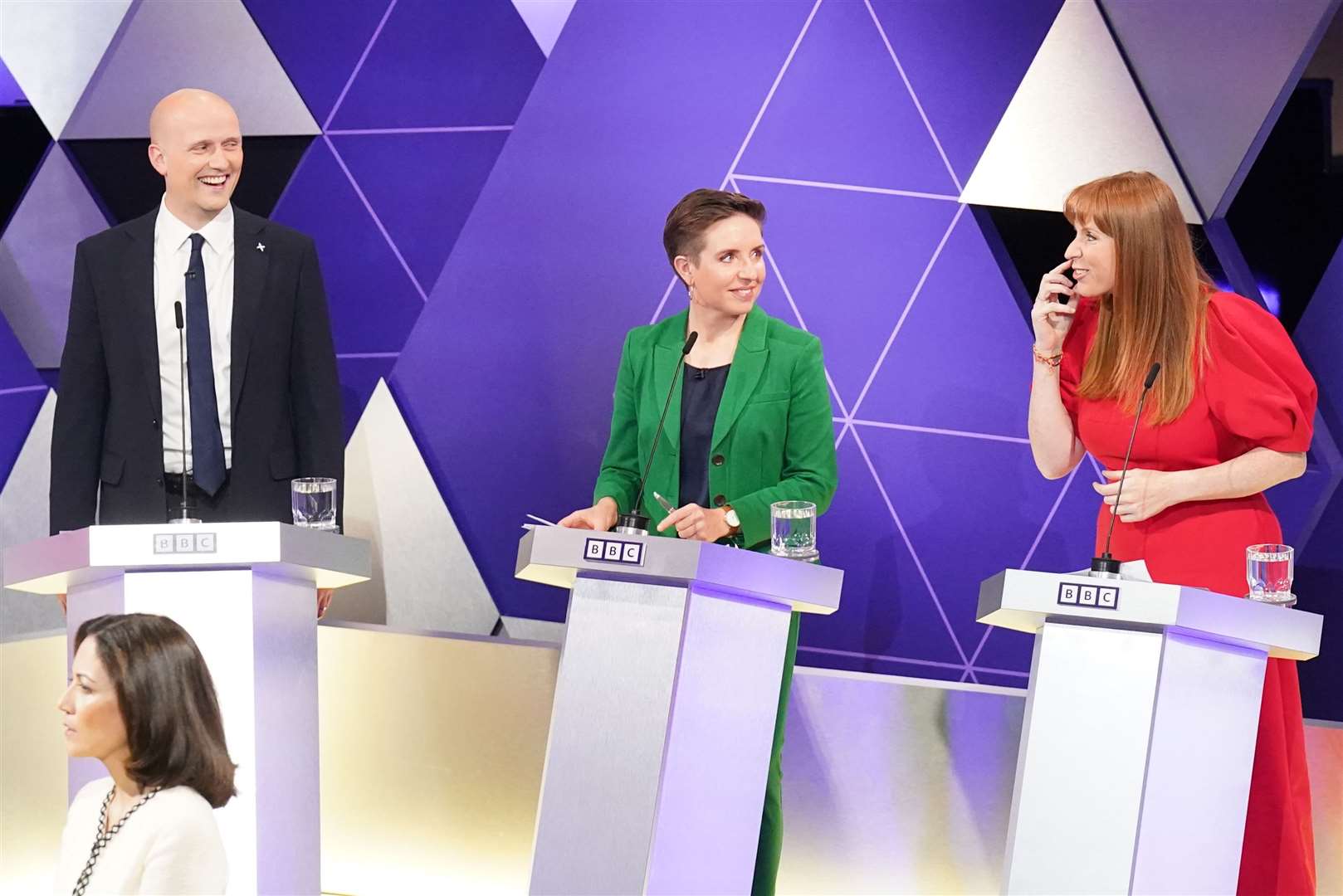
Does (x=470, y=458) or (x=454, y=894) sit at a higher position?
(x=470, y=458)

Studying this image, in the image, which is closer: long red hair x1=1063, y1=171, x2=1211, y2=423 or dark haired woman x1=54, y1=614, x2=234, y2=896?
dark haired woman x1=54, y1=614, x2=234, y2=896

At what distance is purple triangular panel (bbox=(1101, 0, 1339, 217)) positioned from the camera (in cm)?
436

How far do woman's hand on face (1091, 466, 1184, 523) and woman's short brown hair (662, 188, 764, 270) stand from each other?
107cm

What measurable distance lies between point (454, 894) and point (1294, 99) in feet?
10.4

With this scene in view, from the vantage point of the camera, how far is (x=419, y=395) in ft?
16.0

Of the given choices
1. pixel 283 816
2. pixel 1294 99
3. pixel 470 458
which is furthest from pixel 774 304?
pixel 283 816

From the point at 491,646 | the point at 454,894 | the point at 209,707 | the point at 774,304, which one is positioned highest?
the point at 774,304

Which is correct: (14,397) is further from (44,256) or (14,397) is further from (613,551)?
(613,551)

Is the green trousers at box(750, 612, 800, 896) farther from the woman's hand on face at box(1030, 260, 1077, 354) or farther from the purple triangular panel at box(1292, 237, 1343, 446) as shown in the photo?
the purple triangular panel at box(1292, 237, 1343, 446)

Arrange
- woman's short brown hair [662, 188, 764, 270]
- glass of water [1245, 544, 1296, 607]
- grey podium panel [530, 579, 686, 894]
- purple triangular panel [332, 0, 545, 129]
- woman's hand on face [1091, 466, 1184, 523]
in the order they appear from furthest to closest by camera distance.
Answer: purple triangular panel [332, 0, 545, 129], woman's short brown hair [662, 188, 764, 270], woman's hand on face [1091, 466, 1184, 523], glass of water [1245, 544, 1296, 607], grey podium panel [530, 579, 686, 894]

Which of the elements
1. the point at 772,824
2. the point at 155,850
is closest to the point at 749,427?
the point at 772,824

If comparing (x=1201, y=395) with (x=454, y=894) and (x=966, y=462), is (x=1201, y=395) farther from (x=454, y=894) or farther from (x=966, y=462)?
(x=454, y=894)

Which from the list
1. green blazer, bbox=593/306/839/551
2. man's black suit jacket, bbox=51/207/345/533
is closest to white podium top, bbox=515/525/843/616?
green blazer, bbox=593/306/839/551

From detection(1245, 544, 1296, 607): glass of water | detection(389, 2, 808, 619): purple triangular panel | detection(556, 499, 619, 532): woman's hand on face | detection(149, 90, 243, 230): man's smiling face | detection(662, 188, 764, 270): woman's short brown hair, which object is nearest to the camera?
detection(1245, 544, 1296, 607): glass of water
